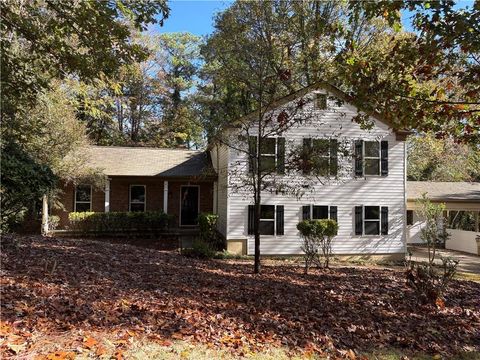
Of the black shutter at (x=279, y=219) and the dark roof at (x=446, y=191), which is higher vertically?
the dark roof at (x=446, y=191)

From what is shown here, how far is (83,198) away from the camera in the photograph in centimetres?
1972

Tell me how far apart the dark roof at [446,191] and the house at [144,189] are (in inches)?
495

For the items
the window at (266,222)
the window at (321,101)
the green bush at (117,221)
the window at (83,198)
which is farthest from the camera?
the window at (83,198)

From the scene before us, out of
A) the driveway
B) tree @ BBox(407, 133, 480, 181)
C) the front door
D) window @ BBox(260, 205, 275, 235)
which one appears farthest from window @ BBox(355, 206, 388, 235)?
tree @ BBox(407, 133, 480, 181)

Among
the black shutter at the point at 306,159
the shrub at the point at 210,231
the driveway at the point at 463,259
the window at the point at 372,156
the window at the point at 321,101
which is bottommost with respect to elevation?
the driveway at the point at 463,259

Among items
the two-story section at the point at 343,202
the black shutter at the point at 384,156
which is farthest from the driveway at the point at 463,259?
the black shutter at the point at 384,156

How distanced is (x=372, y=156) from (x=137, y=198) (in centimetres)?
1173

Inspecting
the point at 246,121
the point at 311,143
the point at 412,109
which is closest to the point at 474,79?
the point at 412,109

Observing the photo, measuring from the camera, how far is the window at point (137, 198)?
20.2m

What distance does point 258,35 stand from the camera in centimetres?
1030

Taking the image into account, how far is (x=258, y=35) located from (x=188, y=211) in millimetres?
12101

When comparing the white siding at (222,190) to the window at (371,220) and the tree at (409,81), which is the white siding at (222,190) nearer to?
the window at (371,220)

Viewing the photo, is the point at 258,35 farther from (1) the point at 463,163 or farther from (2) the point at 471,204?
(1) the point at 463,163

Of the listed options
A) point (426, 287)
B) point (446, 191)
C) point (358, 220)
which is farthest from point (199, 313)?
point (446, 191)
